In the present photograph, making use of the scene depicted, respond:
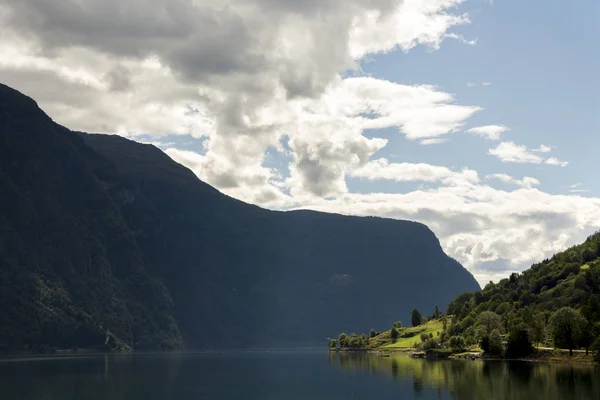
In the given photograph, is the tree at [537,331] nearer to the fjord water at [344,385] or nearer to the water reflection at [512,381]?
the fjord water at [344,385]

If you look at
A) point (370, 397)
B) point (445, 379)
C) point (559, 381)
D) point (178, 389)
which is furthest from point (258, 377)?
point (559, 381)

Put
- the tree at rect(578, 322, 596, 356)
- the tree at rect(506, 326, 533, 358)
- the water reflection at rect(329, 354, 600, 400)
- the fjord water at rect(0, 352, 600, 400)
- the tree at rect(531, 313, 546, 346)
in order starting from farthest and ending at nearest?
the tree at rect(506, 326, 533, 358)
the tree at rect(531, 313, 546, 346)
the tree at rect(578, 322, 596, 356)
the fjord water at rect(0, 352, 600, 400)
the water reflection at rect(329, 354, 600, 400)

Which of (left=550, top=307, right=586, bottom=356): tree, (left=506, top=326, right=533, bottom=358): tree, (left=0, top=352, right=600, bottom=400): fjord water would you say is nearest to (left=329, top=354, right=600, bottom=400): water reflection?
(left=0, top=352, right=600, bottom=400): fjord water

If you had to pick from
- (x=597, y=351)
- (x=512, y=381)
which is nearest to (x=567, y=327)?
(x=597, y=351)

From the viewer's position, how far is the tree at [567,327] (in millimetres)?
174375

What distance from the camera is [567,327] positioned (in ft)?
575

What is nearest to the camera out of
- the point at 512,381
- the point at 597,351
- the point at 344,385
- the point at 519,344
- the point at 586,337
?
the point at 512,381

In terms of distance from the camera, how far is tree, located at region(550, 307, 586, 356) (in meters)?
174

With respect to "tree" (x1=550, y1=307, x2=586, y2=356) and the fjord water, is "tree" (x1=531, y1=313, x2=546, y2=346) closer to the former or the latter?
"tree" (x1=550, y1=307, x2=586, y2=356)

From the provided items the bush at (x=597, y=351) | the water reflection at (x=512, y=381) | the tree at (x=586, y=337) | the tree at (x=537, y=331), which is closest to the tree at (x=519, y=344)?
the tree at (x=537, y=331)

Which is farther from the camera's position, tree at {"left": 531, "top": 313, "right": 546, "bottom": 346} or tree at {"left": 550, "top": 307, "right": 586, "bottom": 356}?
tree at {"left": 531, "top": 313, "right": 546, "bottom": 346}

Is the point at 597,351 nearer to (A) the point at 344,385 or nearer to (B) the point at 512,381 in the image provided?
(B) the point at 512,381

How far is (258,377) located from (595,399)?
98676 mm

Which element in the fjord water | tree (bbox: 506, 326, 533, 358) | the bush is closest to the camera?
the fjord water
